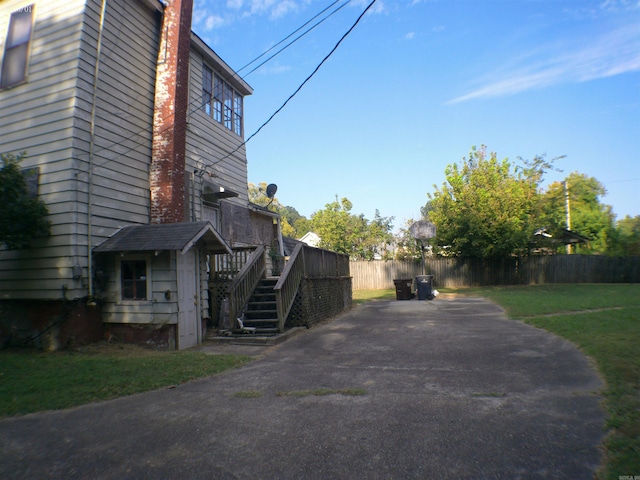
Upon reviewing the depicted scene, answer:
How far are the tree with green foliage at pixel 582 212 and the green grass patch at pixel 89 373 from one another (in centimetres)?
2277

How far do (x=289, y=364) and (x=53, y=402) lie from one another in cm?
323

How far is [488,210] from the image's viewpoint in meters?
22.5

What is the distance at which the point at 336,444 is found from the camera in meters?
3.44

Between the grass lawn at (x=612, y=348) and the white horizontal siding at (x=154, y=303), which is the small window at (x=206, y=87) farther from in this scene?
the grass lawn at (x=612, y=348)

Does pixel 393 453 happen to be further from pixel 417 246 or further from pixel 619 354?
pixel 417 246

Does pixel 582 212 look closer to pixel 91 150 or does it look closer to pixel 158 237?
pixel 158 237

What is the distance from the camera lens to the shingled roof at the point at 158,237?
24.6ft

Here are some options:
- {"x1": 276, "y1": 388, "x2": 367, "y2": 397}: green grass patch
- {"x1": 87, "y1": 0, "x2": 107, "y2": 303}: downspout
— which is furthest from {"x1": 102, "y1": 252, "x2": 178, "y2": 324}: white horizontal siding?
{"x1": 276, "y1": 388, "x2": 367, "y2": 397}: green grass patch

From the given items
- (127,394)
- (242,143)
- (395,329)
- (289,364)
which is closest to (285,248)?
(242,143)

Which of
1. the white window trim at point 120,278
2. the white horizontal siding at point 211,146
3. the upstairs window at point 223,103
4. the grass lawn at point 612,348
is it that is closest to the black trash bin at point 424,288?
the grass lawn at point 612,348

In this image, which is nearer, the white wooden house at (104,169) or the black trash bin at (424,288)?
the white wooden house at (104,169)

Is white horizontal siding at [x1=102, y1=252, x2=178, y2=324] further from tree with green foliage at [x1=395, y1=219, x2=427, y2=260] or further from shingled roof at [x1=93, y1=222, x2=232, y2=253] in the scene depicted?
tree with green foliage at [x1=395, y1=219, x2=427, y2=260]

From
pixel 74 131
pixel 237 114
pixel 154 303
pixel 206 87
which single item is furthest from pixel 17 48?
pixel 154 303

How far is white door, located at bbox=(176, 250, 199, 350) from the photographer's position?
8114mm
